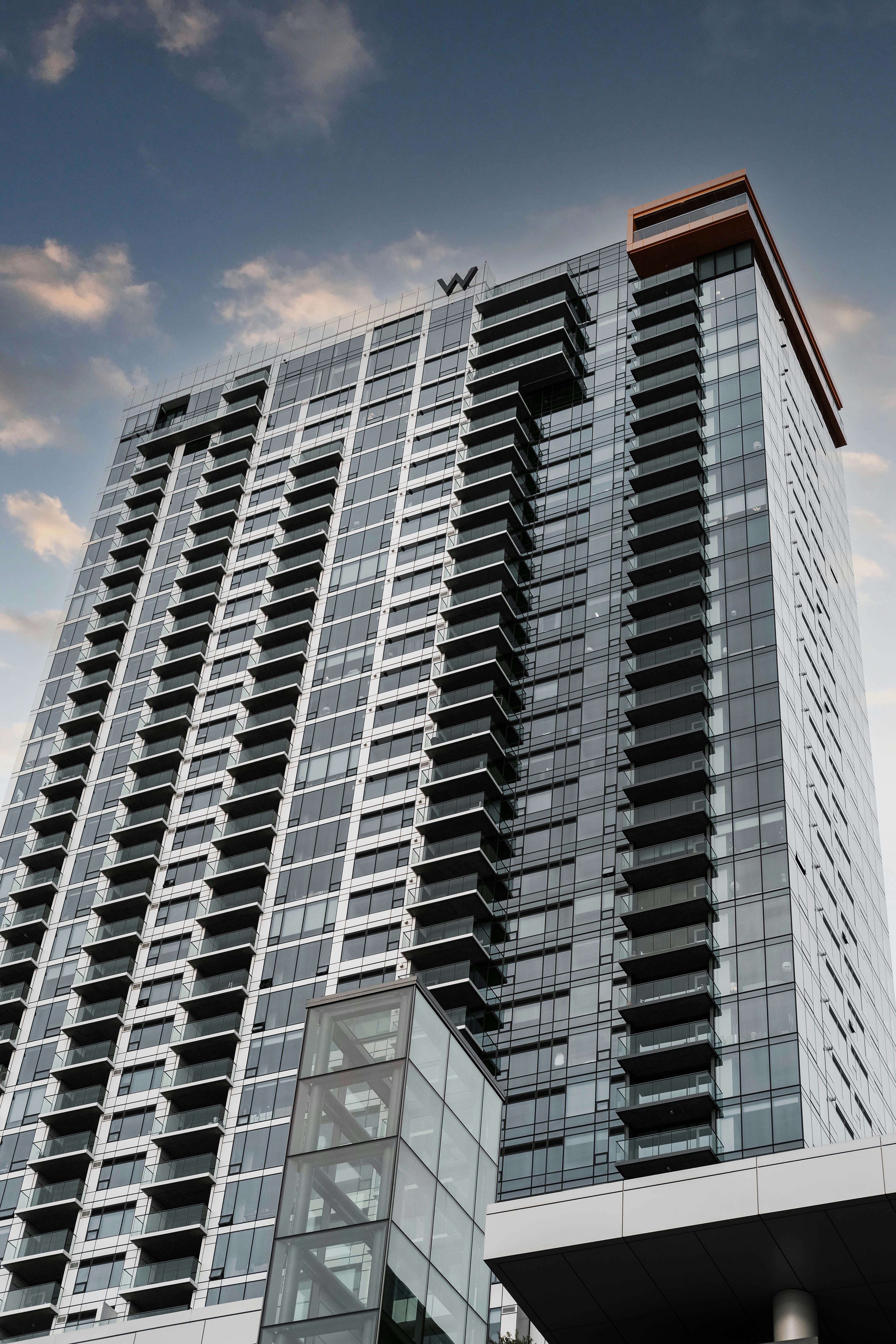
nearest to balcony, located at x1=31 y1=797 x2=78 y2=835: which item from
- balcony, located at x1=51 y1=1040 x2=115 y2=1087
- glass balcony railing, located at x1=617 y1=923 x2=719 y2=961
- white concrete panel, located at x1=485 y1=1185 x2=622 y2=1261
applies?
balcony, located at x1=51 y1=1040 x2=115 y2=1087

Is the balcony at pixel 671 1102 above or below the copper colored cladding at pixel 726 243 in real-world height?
below

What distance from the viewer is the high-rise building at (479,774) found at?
7856 centimetres

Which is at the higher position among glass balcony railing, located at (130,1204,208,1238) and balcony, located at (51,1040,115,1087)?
balcony, located at (51,1040,115,1087)

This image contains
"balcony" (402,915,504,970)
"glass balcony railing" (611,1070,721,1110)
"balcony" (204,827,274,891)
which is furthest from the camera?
"balcony" (204,827,274,891)

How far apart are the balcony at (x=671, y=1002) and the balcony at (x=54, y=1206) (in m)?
31.5

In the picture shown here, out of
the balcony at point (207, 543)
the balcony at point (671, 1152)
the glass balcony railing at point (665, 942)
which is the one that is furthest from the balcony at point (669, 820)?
the balcony at point (207, 543)

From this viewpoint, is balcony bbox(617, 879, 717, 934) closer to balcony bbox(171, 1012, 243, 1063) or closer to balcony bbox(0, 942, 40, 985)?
balcony bbox(171, 1012, 243, 1063)

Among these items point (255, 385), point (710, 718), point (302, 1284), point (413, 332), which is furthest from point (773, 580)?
point (302, 1284)

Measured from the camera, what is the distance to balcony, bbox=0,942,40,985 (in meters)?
101

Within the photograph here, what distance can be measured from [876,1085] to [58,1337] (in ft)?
171

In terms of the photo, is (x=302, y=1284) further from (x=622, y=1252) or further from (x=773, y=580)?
(x=773, y=580)

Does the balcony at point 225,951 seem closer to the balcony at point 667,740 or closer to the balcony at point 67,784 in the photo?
the balcony at point 67,784

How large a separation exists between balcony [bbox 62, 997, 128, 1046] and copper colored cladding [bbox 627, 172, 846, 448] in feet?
205

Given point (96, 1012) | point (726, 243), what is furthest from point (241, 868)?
point (726, 243)
